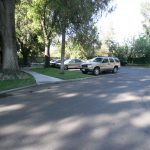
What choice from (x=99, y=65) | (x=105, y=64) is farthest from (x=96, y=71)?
(x=105, y=64)

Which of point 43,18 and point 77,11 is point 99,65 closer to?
point 77,11

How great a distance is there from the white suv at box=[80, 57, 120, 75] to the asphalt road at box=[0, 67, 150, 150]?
20.8 metres

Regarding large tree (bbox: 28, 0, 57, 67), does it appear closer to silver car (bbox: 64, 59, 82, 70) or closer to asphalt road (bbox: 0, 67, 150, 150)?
silver car (bbox: 64, 59, 82, 70)

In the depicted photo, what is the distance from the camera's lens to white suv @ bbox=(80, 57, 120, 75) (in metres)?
35.3

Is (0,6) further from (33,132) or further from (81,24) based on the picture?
(33,132)

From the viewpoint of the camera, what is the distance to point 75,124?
30.6 ft

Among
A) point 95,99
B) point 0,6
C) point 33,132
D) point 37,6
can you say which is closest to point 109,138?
point 33,132

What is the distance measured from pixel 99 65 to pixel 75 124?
26768 millimetres

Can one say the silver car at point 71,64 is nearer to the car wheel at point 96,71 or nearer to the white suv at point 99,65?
the white suv at point 99,65

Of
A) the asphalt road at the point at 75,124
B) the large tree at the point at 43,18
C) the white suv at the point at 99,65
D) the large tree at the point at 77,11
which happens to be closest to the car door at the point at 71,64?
the large tree at the point at 43,18

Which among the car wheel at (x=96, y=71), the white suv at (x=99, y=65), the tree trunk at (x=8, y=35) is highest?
the tree trunk at (x=8, y=35)

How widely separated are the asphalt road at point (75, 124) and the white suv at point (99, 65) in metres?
20.8

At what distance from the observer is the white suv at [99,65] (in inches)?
1391

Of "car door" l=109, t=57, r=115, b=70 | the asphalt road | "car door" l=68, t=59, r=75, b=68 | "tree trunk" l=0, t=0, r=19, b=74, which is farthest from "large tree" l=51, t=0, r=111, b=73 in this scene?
"car door" l=68, t=59, r=75, b=68
